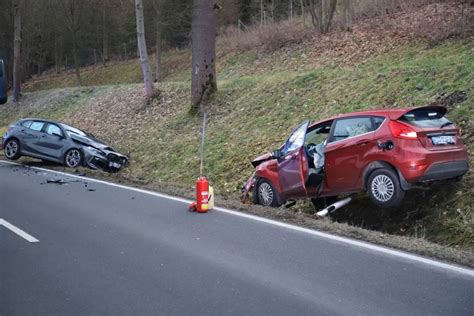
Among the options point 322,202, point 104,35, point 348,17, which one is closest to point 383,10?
point 348,17

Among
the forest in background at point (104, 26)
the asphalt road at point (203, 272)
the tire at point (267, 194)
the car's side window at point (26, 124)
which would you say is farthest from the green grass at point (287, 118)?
the forest in background at point (104, 26)

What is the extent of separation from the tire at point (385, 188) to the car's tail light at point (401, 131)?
1.88 feet

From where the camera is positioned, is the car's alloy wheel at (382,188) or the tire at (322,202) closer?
the car's alloy wheel at (382,188)

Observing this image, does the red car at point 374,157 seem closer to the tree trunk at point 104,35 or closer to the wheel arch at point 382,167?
the wheel arch at point 382,167

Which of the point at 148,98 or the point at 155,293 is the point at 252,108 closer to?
the point at 148,98

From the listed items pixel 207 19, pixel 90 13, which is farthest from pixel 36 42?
Result: pixel 207 19

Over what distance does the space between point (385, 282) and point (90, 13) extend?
175 ft

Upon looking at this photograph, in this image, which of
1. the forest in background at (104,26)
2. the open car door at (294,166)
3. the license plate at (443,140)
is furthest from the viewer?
the forest in background at (104,26)

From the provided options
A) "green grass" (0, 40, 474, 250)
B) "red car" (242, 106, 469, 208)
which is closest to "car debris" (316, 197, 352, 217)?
"red car" (242, 106, 469, 208)

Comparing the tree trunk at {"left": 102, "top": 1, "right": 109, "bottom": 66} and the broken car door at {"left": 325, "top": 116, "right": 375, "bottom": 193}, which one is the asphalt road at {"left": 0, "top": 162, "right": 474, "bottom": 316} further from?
the tree trunk at {"left": 102, "top": 1, "right": 109, "bottom": 66}

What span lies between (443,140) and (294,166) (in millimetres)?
2488

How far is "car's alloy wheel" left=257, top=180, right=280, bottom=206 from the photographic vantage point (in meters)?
10.1

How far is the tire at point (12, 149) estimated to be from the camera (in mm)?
17664

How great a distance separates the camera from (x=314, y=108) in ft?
50.0
